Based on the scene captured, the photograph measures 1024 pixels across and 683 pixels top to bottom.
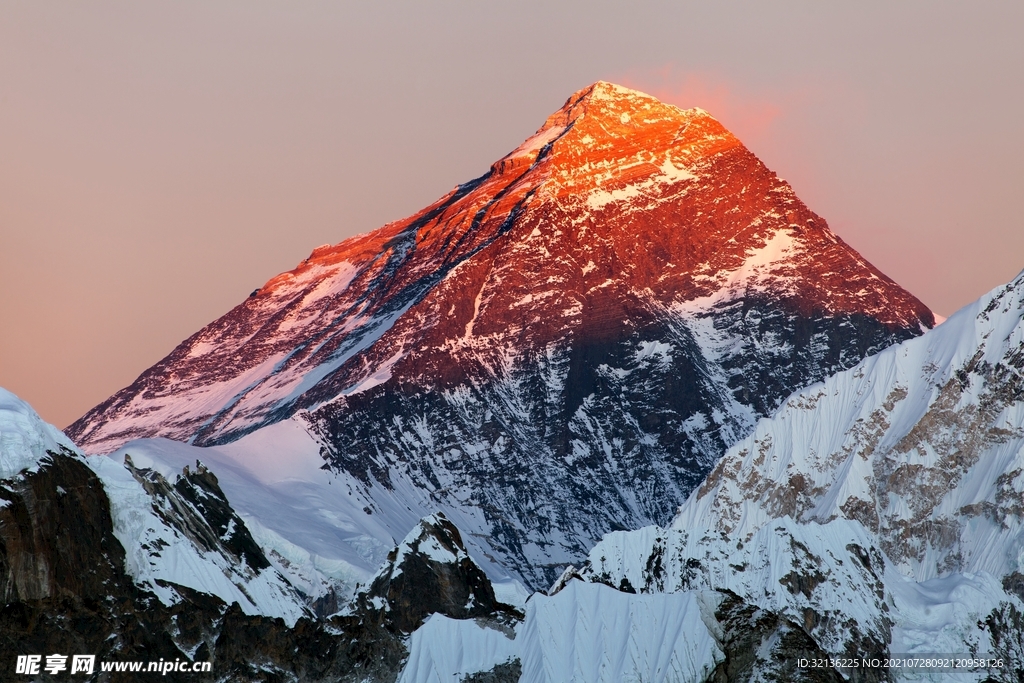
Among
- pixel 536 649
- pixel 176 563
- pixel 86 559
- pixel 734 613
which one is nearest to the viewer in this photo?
pixel 734 613

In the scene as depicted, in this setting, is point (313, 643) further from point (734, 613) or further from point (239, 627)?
point (734, 613)

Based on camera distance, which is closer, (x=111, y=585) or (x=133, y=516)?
(x=111, y=585)

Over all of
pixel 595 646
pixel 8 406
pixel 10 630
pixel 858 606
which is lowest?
pixel 858 606

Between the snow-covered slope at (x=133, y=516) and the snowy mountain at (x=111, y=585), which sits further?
the snow-covered slope at (x=133, y=516)

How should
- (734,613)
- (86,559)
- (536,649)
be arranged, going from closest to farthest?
1. (734,613)
2. (536,649)
3. (86,559)

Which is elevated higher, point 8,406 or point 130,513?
point 8,406

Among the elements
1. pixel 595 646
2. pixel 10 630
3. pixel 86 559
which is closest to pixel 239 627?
pixel 86 559

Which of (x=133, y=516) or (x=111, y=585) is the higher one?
(x=133, y=516)

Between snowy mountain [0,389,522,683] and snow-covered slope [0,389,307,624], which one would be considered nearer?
snowy mountain [0,389,522,683]

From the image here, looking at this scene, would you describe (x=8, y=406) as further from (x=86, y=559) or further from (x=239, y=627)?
(x=239, y=627)

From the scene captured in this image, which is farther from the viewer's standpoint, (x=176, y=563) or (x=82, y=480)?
(x=176, y=563)
